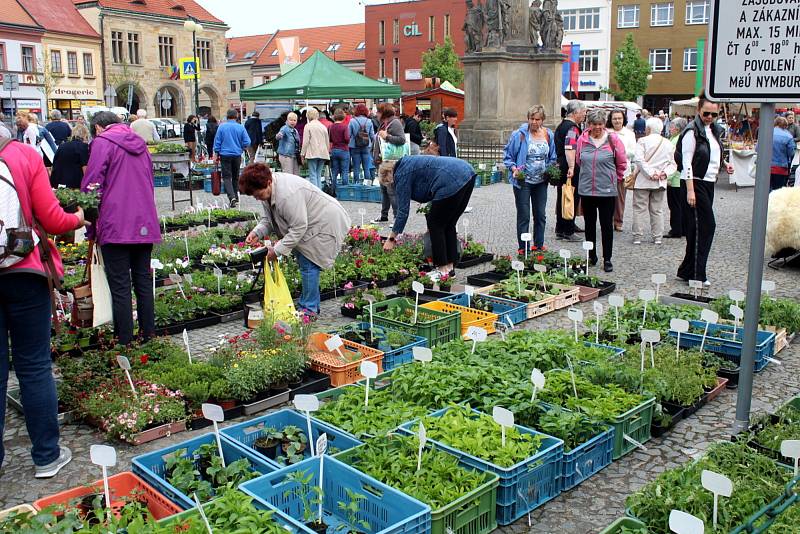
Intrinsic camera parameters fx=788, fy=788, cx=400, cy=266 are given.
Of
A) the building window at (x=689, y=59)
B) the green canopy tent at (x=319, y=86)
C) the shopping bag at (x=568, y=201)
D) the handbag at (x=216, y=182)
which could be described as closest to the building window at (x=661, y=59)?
the building window at (x=689, y=59)

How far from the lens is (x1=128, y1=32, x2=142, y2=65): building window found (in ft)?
201

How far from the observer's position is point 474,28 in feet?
70.7

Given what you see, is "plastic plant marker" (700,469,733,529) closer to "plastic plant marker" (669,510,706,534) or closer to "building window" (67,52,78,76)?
"plastic plant marker" (669,510,706,534)

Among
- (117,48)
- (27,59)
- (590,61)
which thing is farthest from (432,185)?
(117,48)

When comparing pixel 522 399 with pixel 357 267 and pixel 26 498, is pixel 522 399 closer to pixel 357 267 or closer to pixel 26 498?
pixel 26 498

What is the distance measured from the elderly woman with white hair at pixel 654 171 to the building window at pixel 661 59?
50.5 m

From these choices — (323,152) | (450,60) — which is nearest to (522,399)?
(323,152)

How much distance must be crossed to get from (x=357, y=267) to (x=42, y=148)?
8.29 meters

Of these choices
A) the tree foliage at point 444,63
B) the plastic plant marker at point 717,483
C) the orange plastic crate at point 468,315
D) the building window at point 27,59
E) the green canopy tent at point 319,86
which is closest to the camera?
the plastic plant marker at point 717,483

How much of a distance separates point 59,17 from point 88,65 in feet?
12.0

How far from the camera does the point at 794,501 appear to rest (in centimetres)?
334

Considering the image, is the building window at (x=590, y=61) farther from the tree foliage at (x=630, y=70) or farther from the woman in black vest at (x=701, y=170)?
the woman in black vest at (x=701, y=170)

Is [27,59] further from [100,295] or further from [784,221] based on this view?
[784,221]

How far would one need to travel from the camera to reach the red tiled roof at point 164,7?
60406 mm
